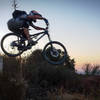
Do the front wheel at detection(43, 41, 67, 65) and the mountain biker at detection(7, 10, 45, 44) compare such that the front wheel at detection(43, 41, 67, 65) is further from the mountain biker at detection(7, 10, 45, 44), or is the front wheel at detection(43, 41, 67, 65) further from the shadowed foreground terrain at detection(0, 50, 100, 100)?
the shadowed foreground terrain at detection(0, 50, 100, 100)

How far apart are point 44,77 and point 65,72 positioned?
2.38 metres

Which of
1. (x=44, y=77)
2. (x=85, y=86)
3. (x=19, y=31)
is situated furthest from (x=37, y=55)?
(x=19, y=31)

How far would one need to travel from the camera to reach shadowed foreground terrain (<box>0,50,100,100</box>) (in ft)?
58.8

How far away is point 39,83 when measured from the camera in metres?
27.8

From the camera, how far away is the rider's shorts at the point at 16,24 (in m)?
9.90

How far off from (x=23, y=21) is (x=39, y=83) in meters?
18.4

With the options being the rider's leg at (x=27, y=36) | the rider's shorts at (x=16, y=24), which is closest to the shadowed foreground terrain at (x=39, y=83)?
the rider's shorts at (x=16, y=24)

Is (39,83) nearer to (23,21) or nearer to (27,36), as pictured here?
(27,36)

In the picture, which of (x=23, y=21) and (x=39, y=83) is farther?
(x=39, y=83)

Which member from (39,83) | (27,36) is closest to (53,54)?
(27,36)

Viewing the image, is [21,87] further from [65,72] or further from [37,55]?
[37,55]

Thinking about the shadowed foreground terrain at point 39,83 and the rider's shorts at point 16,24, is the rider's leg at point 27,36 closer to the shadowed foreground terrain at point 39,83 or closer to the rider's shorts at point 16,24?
the rider's shorts at point 16,24

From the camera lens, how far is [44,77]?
96.6 feet

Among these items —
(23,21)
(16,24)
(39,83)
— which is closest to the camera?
(23,21)
